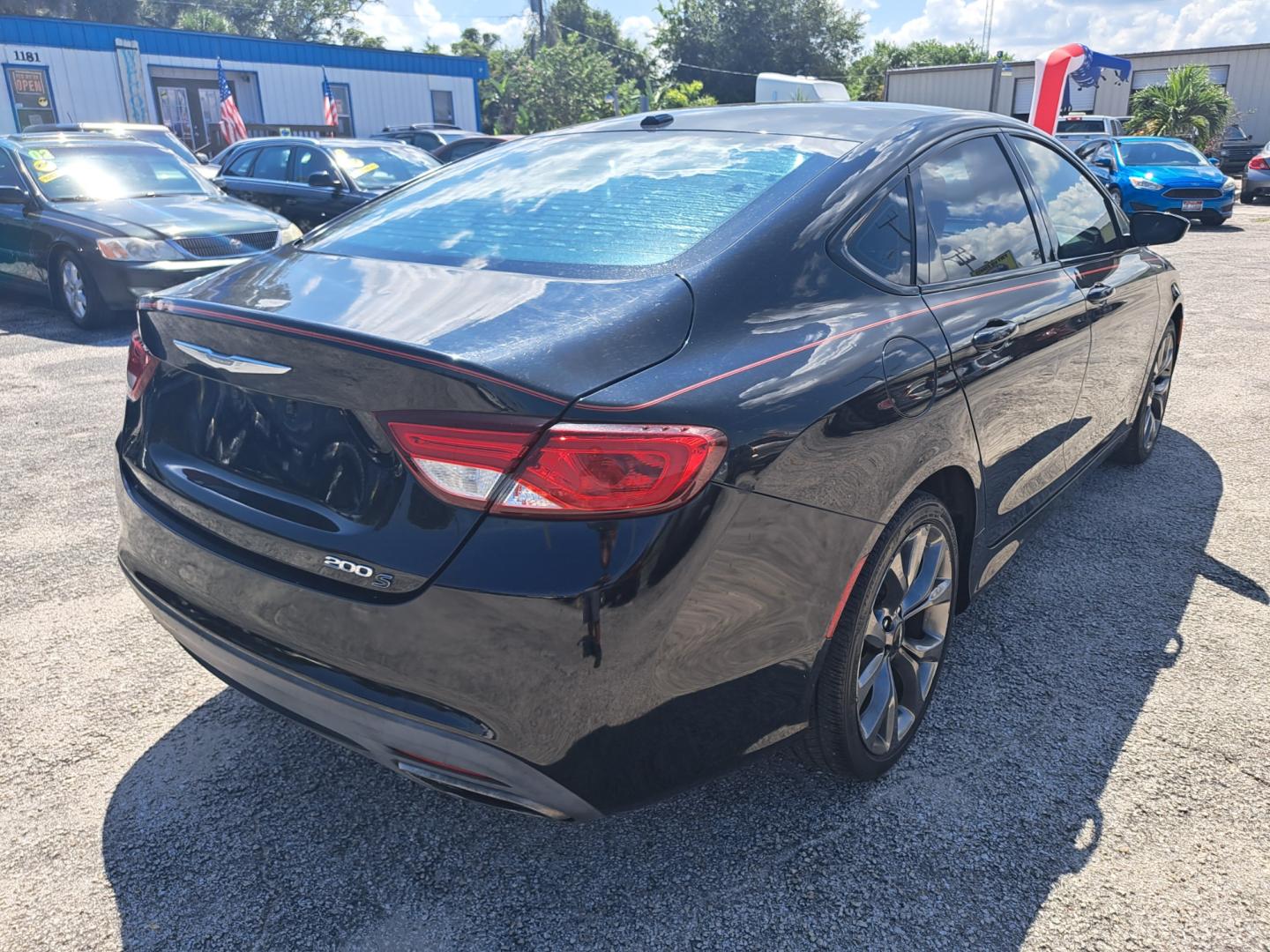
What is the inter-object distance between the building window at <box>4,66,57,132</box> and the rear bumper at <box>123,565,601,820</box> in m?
29.0

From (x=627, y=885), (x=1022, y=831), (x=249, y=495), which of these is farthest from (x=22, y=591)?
(x=1022, y=831)

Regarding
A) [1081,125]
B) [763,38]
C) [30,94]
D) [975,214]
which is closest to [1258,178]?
[1081,125]

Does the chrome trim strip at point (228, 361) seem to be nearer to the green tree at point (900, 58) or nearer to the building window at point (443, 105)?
the building window at point (443, 105)

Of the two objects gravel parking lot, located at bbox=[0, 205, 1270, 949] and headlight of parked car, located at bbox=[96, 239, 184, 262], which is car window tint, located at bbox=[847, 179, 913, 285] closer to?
gravel parking lot, located at bbox=[0, 205, 1270, 949]

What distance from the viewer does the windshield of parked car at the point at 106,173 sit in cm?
839

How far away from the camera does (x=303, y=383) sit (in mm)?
1832

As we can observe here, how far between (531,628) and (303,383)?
654mm

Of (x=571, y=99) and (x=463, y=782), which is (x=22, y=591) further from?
(x=571, y=99)

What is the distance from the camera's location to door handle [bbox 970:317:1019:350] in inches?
99.5

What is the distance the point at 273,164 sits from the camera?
11.0m

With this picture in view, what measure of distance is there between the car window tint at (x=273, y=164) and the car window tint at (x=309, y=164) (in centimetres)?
18

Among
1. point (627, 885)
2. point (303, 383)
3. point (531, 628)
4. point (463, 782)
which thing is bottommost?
point (627, 885)

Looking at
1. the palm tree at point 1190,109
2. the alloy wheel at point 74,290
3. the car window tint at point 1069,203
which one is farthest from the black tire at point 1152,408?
the palm tree at point 1190,109

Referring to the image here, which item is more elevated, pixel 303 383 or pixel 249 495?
pixel 303 383
